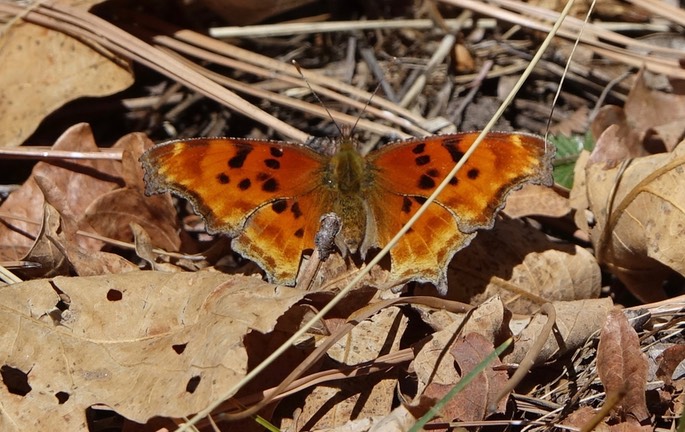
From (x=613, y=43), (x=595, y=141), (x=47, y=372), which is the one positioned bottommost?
(x=47, y=372)

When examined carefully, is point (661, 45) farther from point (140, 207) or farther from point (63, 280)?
point (63, 280)

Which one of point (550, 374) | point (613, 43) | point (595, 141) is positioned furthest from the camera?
point (613, 43)

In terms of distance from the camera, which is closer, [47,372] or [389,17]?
[47,372]

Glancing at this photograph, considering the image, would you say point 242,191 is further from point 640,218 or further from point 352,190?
point 640,218

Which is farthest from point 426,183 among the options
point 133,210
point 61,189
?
point 61,189

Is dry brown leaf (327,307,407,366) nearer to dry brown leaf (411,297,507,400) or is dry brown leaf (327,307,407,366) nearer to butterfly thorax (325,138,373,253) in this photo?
dry brown leaf (411,297,507,400)

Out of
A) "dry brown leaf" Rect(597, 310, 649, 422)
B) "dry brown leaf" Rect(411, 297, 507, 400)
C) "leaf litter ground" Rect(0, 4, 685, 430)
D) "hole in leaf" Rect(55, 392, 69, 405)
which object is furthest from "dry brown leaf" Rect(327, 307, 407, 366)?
"hole in leaf" Rect(55, 392, 69, 405)

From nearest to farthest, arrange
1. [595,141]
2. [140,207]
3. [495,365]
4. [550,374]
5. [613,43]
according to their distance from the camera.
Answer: [495,365] < [550,374] < [140,207] < [595,141] < [613,43]

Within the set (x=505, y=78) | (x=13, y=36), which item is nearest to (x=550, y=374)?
(x=505, y=78)
